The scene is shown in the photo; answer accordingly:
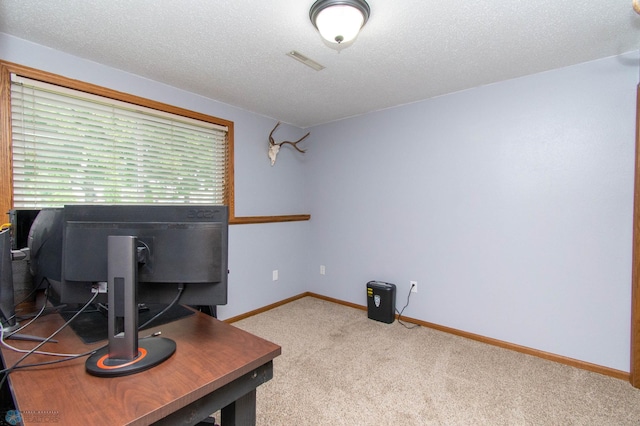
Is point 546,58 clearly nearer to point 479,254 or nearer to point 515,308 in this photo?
point 479,254

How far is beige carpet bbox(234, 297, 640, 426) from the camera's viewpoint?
5.65 feet

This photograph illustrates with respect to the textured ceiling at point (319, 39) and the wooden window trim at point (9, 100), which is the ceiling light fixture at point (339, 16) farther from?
the wooden window trim at point (9, 100)

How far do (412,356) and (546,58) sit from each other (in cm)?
252

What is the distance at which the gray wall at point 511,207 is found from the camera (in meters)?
2.12

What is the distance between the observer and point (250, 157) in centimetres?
334

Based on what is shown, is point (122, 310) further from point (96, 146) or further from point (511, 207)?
point (511, 207)

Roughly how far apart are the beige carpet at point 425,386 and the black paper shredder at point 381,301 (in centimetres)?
30

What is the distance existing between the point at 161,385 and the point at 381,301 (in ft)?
8.38

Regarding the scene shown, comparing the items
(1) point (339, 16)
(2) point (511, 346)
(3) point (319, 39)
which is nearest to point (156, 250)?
(1) point (339, 16)

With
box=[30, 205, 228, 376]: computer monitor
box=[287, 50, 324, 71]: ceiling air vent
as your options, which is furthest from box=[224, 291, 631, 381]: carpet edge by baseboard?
box=[287, 50, 324, 71]: ceiling air vent

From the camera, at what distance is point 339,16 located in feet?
5.07

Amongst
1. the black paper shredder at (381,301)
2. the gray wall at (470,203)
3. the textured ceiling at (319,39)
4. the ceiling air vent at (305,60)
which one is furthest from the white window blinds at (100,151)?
the black paper shredder at (381,301)

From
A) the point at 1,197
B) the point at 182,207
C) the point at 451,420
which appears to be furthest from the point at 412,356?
the point at 1,197

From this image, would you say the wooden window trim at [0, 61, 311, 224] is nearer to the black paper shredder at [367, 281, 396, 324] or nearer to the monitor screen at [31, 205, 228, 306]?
the monitor screen at [31, 205, 228, 306]
